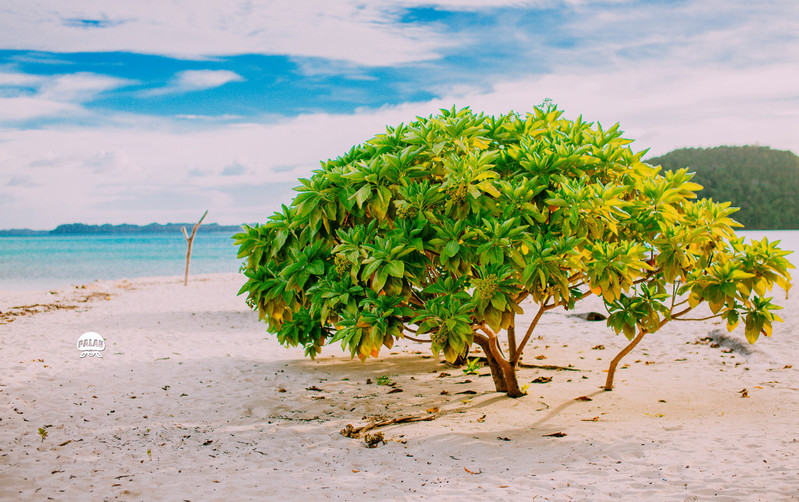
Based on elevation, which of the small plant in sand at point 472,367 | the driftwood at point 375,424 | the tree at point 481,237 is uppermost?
the tree at point 481,237

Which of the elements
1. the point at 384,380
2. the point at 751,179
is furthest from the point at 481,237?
the point at 751,179

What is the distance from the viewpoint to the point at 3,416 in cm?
601

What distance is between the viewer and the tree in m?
4.48

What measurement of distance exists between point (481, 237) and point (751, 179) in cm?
7193

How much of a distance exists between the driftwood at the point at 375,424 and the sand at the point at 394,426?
4.5 inches

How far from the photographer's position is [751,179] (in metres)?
63.9

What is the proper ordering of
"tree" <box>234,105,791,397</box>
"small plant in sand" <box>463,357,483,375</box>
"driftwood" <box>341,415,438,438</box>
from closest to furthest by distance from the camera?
"tree" <box>234,105,791,397</box> → "driftwood" <box>341,415,438,438</box> → "small plant in sand" <box>463,357,483,375</box>

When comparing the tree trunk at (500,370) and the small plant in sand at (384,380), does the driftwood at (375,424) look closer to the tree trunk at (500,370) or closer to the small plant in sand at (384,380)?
the tree trunk at (500,370)

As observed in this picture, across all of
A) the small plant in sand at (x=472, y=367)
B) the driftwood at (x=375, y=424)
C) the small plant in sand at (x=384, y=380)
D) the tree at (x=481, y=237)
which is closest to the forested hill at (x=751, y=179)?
the small plant in sand at (x=472, y=367)

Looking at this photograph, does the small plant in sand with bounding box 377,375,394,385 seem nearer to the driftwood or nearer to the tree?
the driftwood

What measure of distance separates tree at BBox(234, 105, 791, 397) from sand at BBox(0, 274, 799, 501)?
976mm

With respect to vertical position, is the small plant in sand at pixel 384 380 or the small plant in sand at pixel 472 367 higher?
the small plant in sand at pixel 472 367

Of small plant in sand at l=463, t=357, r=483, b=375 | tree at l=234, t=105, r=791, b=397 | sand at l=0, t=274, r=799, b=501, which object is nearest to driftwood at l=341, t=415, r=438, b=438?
sand at l=0, t=274, r=799, b=501

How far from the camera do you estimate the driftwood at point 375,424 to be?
5312mm
